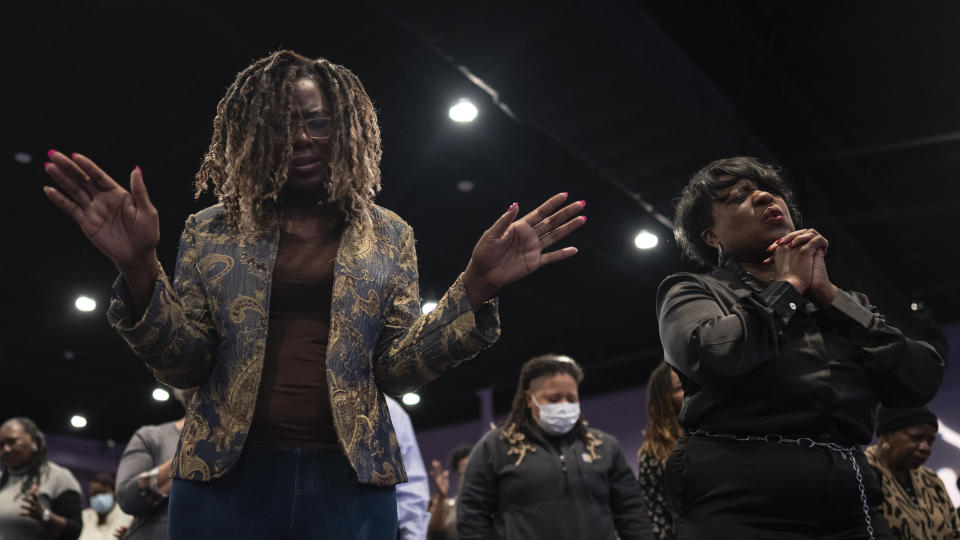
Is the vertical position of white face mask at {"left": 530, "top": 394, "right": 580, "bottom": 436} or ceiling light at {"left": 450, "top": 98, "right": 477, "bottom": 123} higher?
ceiling light at {"left": 450, "top": 98, "right": 477, "bottom": 123}

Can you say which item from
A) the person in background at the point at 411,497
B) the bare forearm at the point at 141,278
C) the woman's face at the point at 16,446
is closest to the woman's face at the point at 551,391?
the person in background at the point at 411,497

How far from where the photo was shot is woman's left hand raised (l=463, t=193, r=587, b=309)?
157cm

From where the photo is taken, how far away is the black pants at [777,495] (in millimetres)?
1854

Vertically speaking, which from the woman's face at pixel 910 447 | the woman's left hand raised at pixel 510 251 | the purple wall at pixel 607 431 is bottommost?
the woman's left hand raised at pixel 510 251

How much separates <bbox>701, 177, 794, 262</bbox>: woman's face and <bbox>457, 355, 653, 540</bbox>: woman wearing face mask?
2.07 metres

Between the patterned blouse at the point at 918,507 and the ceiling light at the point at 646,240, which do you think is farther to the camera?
the ceiling light at the point at 646,240

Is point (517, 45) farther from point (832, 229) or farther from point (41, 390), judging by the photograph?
point (41, 390)

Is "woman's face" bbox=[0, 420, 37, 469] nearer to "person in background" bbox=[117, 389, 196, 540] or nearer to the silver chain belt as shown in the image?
"person in background" bbox=[117, 389, 196, 540]

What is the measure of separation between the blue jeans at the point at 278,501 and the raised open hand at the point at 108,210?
41 centimetres

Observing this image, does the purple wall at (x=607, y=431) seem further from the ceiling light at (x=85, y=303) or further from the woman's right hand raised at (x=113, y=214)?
the woman's right hand raised at (x=113, y=214)

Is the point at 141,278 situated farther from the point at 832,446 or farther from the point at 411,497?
the point at 411,497

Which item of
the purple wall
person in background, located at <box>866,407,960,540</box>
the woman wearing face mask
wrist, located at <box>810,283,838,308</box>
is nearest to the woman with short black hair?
wrist, located at <box>810,283,838,308</box>

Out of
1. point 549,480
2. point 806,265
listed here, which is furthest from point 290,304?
point 549,480

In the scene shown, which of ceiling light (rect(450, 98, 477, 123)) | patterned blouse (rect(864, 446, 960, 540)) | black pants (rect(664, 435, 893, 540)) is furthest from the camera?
ceiling light (rect(450, 98, 477, 123))
